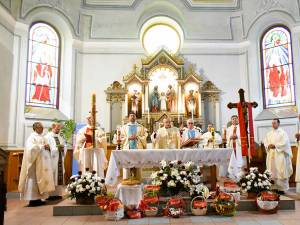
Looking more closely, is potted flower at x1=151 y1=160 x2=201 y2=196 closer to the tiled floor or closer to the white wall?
the tiled floor

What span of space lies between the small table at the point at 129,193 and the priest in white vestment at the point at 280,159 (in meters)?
4.37

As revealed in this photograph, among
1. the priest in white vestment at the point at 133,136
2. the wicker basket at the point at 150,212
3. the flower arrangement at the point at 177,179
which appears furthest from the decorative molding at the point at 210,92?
the wicker basket at the point at 150,212

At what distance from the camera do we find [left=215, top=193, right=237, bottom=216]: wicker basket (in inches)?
216

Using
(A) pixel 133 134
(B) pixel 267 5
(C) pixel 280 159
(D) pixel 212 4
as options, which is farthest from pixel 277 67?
(A) pixel 133 134

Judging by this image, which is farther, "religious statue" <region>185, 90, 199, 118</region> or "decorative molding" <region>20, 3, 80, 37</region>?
"religious statue" <region>185, 90, 199, 118</region>

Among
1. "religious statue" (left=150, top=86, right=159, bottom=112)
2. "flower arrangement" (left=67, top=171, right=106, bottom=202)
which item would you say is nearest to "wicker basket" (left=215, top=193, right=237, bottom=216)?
"flower arrangement" (left=67, top=171, right=106, bottom=202)

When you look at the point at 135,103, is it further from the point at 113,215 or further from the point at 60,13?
the point at 113,215

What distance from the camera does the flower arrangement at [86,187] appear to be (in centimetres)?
582

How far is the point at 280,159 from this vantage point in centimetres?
838

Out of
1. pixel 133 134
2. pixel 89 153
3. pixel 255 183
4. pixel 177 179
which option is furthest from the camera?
pixel 89 153

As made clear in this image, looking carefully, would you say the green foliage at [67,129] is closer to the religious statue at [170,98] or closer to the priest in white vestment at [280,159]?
the religious statue at [170,98]

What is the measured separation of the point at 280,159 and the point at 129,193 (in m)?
4.65

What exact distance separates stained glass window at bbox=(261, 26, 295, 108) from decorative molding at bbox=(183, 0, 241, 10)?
171 cm

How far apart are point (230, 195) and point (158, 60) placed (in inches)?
276
